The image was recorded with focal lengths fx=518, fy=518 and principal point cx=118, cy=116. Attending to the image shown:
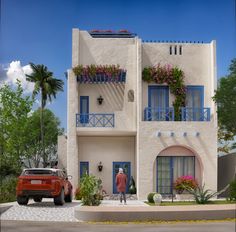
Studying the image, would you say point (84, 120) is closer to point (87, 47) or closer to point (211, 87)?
point (87, 47)

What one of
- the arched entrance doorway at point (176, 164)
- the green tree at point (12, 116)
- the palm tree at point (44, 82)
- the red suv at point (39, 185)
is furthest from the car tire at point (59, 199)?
the palm tree at point (44, 82)

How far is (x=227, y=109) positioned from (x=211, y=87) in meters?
1.52

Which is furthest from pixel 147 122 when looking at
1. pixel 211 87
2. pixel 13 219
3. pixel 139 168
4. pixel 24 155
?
pixel 24 155

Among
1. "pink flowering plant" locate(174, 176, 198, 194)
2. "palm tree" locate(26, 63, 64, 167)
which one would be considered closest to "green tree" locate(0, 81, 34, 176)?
"palm tree" locate(26, 63, 64, 167)

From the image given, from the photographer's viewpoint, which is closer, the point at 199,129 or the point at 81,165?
the point at 199,129

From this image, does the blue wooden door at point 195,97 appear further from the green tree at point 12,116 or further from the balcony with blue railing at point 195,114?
the green tree at point 12,116

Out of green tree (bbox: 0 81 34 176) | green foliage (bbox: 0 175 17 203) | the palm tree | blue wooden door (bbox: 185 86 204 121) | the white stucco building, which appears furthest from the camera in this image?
the palm tree

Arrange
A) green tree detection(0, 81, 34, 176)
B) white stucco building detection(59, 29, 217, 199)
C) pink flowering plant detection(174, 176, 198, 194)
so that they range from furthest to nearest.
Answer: green tree detection(0, 81, 34, 176) < white stucco building detection(59, 29, 217, 199) < pink flowering plant detection(174, 176, 198, 194)

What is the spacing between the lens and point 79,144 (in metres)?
28.7

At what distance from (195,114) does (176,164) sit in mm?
2837

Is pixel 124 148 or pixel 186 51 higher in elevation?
pixel 186 51

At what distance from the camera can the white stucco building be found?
26281 millimetres

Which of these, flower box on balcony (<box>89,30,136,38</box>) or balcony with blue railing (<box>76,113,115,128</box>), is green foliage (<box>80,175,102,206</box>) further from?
flower box on balcony (<box>89,30,136,38</box>)

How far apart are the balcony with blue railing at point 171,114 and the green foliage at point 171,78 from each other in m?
0.33
